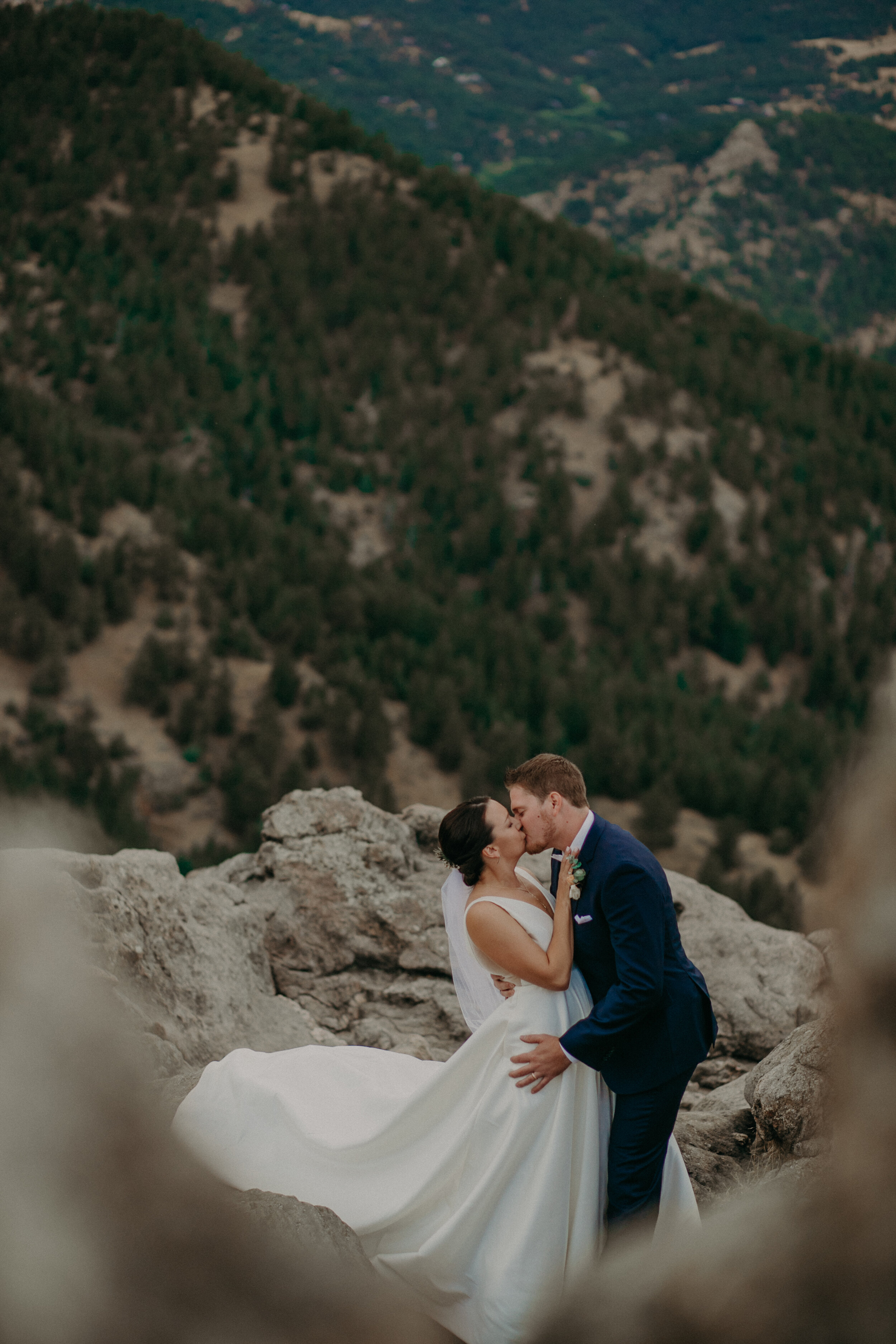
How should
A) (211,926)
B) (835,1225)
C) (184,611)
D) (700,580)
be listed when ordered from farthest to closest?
(700,580) → (184,611) → (211,926) → (835,1225)

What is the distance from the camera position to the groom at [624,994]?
268 centimetres

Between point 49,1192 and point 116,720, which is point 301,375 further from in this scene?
point 49,1192

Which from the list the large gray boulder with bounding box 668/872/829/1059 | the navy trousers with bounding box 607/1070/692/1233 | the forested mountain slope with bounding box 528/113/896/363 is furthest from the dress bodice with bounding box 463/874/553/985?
the forested mountain slope with bounding box 528/113/896/363

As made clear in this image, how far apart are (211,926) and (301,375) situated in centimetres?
1603

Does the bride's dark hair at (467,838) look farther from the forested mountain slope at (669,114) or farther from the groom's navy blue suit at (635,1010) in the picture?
the forested mountain slope at (669,114)

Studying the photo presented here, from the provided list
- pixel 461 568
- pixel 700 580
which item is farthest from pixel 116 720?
pixel 700 580

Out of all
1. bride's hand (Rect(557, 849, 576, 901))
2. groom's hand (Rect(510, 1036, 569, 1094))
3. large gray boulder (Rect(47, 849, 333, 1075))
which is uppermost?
bride's hand (Rect(557, 849, 576, 901))

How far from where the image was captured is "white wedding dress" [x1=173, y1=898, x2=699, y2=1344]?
2695 millimetres

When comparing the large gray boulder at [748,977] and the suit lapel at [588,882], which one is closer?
the suit lapel at [588,882]

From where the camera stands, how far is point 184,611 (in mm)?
13812

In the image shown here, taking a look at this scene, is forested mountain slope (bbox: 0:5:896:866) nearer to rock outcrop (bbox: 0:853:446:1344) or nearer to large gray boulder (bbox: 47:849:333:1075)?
large gray boulder (bbox: 47:849:333:1075)

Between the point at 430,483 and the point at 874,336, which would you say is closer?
the point at 430,483

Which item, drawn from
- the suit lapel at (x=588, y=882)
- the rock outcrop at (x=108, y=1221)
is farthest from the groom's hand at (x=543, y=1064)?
the rock outcrop at (x=108, y=1221)

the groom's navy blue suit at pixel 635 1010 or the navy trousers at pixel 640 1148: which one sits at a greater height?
the groom's navy blue suit at pixel 635 1010
